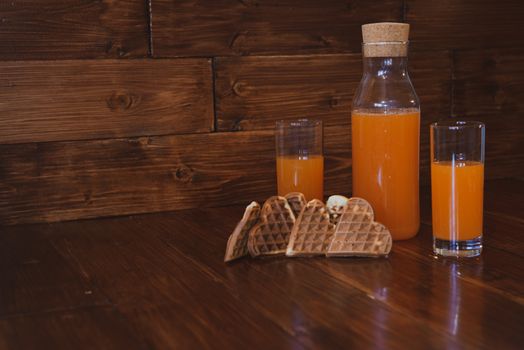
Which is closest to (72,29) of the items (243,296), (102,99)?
(102,99)

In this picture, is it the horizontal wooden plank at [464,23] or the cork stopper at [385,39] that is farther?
the horizontal wooden plank at [464,23]

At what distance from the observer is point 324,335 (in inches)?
30.7

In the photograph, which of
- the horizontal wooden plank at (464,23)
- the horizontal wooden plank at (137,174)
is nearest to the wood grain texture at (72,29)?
the horizontal wooden plank at (137,174)

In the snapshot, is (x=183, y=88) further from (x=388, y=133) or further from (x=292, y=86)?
(x=388, y=133)

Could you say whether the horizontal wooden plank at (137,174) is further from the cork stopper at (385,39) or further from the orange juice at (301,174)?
the cork stopper at (385,39)

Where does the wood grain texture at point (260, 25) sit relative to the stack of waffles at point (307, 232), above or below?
above

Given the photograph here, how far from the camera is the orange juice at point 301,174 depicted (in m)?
1.24

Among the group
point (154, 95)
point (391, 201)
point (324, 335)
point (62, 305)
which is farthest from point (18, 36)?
point (324, 335)

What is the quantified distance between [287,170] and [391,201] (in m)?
0.18

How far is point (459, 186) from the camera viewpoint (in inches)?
42.1

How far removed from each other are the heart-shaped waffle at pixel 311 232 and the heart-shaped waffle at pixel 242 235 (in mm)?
65

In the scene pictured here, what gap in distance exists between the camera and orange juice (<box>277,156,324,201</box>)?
1.24 meters

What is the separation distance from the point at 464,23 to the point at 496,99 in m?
0.20

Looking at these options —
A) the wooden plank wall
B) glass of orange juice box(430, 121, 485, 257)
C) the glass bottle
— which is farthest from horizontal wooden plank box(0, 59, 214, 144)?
glass of orange juice box(430, 121, 485, 257)
